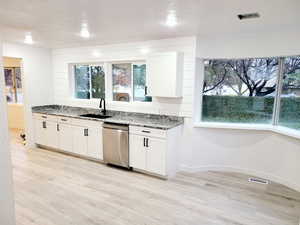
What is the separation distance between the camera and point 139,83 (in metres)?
4.36

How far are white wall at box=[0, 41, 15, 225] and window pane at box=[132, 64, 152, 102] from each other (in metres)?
2.93

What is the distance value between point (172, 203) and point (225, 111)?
1.95 meters

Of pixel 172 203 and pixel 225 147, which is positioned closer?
pixel 172 203

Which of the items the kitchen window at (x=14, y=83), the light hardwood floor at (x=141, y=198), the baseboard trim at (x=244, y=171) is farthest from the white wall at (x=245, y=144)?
the kitchen window at (x=14, y=83)

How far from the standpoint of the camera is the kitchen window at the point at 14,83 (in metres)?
6.49

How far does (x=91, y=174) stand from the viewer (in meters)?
3.65

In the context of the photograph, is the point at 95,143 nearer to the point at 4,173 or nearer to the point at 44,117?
the point at 44,117

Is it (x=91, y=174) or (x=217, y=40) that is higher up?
(x=217, y=40)

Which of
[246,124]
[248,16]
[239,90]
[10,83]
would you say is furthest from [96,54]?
[10,83]

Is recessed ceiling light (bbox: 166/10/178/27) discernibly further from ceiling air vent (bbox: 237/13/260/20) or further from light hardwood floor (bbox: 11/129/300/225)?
light hardwood floor (bbox: 11/129/300/225)

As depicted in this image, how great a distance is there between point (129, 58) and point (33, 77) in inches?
97.0

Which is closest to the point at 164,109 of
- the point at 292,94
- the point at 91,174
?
the point at 91,174

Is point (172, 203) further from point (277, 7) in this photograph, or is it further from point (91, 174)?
point (277, 7)

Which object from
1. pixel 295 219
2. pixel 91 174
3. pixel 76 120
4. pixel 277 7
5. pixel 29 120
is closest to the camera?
pixel 277 7
